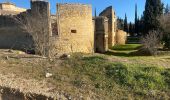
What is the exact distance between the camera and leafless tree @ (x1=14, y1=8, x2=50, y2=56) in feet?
49.3

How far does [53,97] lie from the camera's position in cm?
868

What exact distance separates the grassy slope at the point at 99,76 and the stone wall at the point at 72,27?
6.14m

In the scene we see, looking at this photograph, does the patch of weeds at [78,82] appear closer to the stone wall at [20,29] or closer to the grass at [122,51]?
the stone wall at [20,29]

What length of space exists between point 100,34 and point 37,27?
950 centimetres

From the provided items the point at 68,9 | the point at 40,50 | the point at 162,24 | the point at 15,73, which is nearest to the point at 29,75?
the point at 15,73

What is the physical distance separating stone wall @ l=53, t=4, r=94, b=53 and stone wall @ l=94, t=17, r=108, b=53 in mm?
4801

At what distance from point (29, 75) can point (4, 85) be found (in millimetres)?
1058

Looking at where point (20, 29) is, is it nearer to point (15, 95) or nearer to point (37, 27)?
point (37, 27)

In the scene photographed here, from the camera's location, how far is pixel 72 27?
60.9 ft

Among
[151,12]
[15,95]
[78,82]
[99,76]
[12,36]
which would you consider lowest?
[15,95]

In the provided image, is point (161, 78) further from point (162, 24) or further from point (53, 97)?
point (162, 24)

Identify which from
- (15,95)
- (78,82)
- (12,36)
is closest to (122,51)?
(12,36)

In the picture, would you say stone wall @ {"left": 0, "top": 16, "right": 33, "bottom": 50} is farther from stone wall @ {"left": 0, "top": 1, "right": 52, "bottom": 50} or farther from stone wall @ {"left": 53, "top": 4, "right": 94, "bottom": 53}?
stone wall @ {"left": 53, "top": 4, "right": 94, "bottom": 53}

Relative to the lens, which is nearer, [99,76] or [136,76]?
[136,76]
